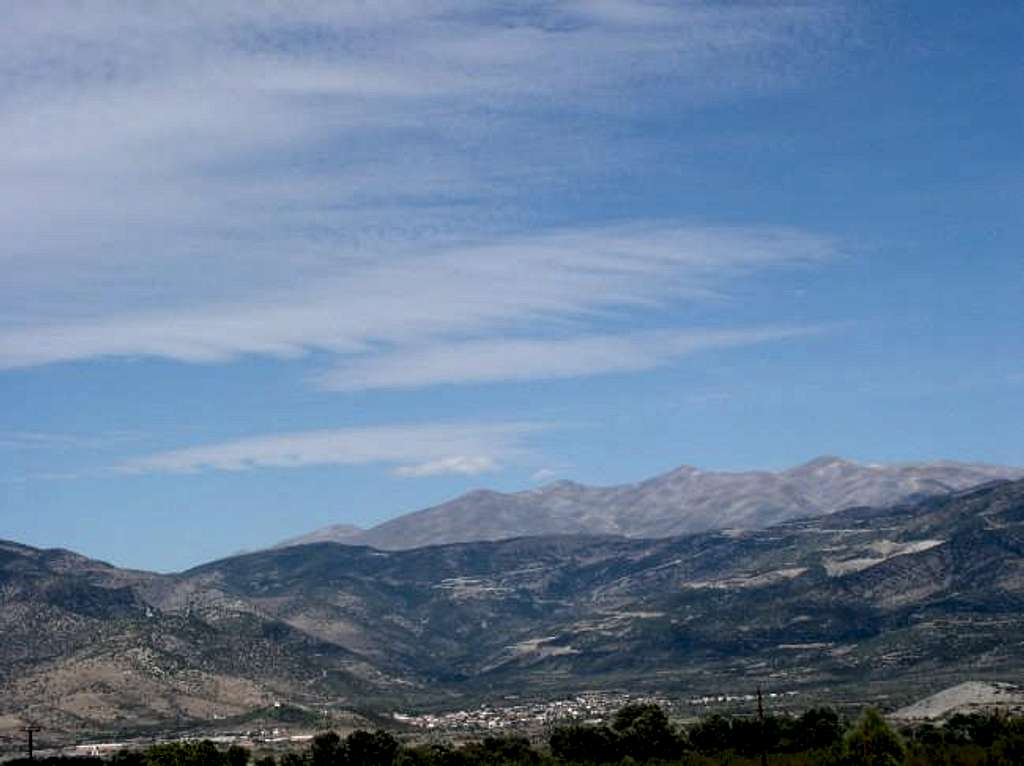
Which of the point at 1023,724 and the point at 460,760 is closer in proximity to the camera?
the point at 1023,724

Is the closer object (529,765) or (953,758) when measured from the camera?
(953,758)

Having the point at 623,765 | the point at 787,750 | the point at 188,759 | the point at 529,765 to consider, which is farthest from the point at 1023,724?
the point at 188,759

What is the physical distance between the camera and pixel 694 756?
19638 cm

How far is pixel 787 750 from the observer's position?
19938 cm

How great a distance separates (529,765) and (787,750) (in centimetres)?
3566

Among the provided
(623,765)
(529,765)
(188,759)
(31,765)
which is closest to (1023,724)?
(623,765)

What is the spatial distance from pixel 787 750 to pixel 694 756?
44.0 ft

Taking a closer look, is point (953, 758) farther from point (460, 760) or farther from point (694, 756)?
point (460, 760)

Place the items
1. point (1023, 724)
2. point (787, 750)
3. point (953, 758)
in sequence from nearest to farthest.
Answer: point (953, 758) < point (1023, 724) < point (787, 750)

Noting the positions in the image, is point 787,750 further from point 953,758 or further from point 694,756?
point 953,758

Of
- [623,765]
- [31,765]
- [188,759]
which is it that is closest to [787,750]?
[623,765]

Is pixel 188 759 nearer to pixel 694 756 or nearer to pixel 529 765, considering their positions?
pixel 529 765

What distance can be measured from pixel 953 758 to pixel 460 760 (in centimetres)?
6913

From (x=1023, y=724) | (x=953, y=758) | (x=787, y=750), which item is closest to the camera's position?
(x=953, y=758)
